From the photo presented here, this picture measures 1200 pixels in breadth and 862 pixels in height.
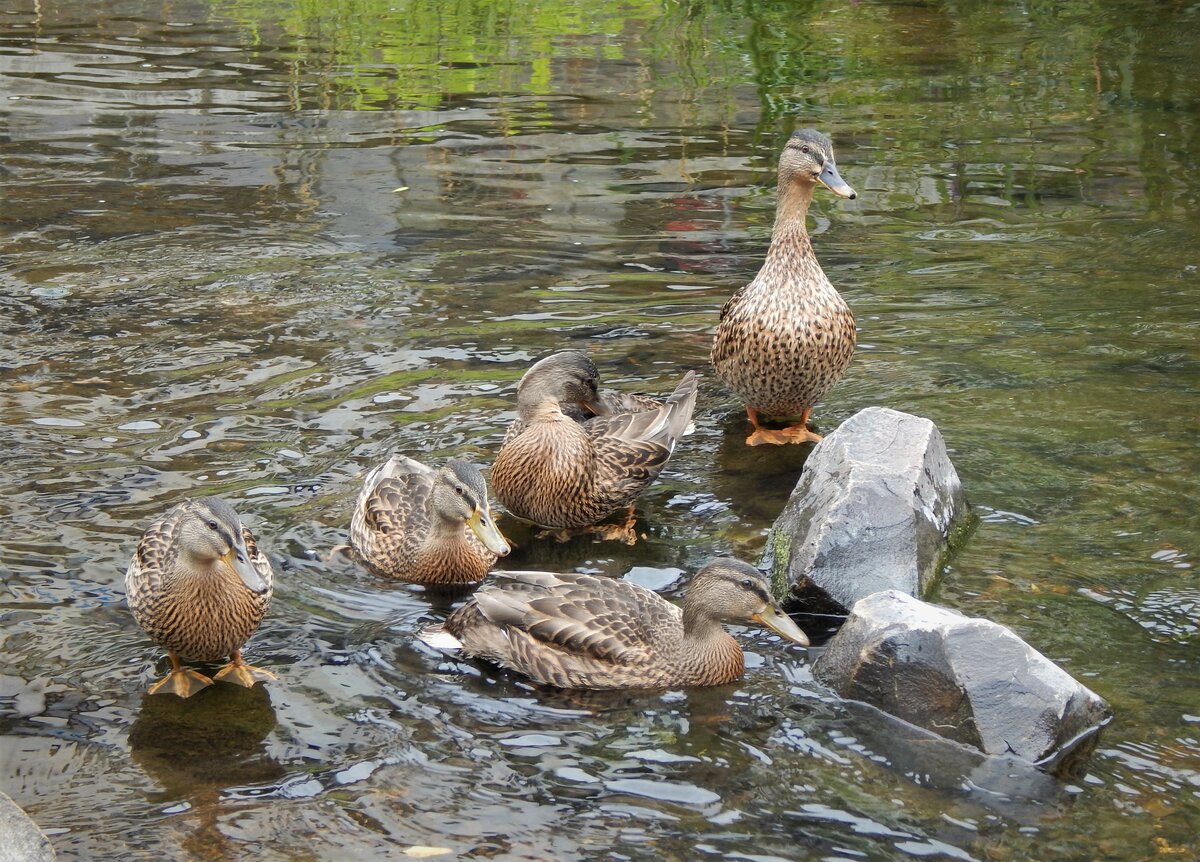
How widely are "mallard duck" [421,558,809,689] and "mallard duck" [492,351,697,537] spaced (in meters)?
1.08

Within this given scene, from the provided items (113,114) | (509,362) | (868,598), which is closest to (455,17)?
(113,114)

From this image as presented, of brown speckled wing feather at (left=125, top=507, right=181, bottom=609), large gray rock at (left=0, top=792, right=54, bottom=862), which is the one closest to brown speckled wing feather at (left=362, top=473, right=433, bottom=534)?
brown speckled wing feather at (left=125, top=507, right=181, bottom=609)

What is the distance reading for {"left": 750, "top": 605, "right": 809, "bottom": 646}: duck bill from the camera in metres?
5.21

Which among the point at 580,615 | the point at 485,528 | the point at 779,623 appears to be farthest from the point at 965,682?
the point at 485,528

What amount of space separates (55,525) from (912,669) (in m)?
3.56

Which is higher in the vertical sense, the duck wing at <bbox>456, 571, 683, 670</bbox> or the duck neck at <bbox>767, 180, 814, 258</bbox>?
the duck neck at <bbox>767, 180, 814, 258</bbox>

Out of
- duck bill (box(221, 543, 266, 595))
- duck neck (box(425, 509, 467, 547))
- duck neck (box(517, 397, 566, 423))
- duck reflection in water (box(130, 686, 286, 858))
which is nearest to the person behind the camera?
duck reflection in water (box(130, 686, 286, 858))

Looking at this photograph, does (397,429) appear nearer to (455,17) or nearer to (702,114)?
(702,114)

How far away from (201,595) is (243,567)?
0.21 m

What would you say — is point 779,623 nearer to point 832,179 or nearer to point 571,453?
point 571,453

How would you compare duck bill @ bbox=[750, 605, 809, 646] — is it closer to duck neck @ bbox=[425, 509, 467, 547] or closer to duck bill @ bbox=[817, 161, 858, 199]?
duck neck @ bbox=[425, 509, 467, 547]

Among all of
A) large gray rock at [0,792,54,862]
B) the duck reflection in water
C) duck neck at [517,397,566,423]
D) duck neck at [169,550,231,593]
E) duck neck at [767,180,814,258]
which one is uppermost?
duck neck at [767,180,814,258]

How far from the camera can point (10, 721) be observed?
15.9 ft

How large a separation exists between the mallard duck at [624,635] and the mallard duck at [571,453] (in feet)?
3.54
